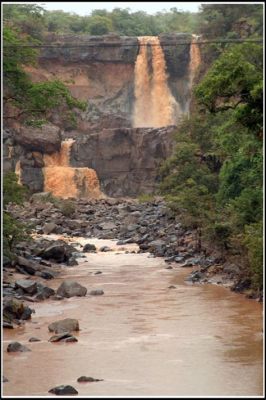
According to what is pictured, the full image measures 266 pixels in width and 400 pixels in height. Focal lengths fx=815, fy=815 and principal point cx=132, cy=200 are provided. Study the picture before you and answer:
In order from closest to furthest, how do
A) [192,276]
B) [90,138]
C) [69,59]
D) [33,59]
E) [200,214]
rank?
[33,59], [192,276], [200,214], [90,138], [69,59]

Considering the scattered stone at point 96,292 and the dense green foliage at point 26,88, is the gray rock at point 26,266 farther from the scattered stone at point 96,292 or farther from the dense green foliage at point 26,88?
the dense green foliage at point 26,88

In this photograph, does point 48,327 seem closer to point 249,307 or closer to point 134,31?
point 249,307

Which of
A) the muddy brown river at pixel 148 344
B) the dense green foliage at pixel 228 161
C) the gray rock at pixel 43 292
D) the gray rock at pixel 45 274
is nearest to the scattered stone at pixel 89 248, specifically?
the dense green foliage at pixel 228 161

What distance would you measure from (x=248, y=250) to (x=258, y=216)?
242cm

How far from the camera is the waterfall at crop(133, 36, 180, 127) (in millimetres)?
63719

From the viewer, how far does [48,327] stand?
1684 centimetres

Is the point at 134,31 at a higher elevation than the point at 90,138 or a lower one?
higher

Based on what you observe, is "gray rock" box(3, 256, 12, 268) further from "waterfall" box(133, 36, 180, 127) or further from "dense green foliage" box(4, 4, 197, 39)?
"dense green foliage" box(4, 4, 197, 39)

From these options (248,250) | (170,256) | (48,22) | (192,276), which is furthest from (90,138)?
(248,250)

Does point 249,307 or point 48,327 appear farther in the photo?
point 249,307

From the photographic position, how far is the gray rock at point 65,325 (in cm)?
1670

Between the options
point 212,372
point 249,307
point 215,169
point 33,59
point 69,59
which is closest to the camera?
point 212,372

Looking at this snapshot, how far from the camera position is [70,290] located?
69.3 ft

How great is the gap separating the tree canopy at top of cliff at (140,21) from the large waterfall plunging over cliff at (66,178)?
32.3ft
